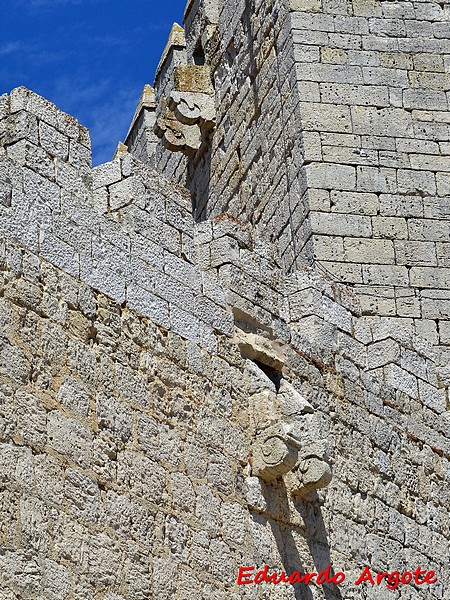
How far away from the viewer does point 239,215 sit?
514 inches

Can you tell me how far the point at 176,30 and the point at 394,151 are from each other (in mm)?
4448

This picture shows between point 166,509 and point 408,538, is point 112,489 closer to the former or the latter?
point 166,509

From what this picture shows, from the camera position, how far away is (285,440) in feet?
25.9

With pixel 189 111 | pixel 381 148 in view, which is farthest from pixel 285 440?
pixel 189 111

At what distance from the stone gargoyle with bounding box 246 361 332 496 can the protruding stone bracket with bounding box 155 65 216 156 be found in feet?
20.0

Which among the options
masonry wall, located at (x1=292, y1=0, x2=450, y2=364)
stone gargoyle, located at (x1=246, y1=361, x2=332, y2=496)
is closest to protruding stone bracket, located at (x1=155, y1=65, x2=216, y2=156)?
masonry wall, located at (x1=292, y1=0, x2=450, y2=364)

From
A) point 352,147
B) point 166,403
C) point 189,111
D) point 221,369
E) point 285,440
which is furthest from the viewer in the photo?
point 189,111

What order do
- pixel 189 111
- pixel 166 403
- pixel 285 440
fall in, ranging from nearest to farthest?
1. pixel 166 403
2. pixel 285 440
3. pixel 189 111

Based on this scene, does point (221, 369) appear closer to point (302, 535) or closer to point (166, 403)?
point (166, 403)

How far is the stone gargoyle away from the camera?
7.89m

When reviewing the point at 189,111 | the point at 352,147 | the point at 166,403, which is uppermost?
the point at 189,111

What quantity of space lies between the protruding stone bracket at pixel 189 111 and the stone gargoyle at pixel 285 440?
6.09 meters

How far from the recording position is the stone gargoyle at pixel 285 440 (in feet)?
25.9

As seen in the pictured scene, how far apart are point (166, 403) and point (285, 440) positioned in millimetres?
797
